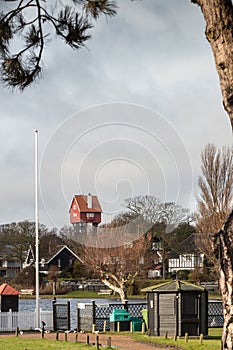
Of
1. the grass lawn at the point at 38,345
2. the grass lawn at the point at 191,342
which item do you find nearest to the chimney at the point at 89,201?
the grass lawn at the point at 191,342

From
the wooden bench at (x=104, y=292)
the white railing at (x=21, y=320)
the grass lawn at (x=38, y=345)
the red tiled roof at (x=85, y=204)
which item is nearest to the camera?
the grass lawn at (x=38, y=345)

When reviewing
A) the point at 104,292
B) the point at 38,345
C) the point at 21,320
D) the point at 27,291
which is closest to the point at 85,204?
the point at 21,320

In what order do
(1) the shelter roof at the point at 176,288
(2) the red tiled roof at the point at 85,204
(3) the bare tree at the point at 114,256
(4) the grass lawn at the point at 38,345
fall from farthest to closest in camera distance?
(3) the bare tree at the point at 114,256 → (2) the red tiled roof at the point at 85,204 → (1) the shelter roof at the point at 176,288 → (4) the grass lawn at the point at 38,345

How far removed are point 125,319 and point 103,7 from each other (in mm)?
15802

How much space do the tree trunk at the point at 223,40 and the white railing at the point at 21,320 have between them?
59.8ft

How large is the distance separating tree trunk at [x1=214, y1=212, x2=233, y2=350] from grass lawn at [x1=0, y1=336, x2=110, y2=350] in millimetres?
10126

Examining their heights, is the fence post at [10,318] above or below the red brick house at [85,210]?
below

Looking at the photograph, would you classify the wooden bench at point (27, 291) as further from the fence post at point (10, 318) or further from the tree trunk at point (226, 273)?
the tree trunk at point (226, 273)

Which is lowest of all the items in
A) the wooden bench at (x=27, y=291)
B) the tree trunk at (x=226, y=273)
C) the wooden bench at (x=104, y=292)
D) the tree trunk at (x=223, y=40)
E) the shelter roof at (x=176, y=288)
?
the wooden bench at (x=104, y=292)

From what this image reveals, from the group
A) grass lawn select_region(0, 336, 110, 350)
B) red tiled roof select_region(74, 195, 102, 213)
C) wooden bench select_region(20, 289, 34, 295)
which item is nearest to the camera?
grass lawn select_region(0, 336, 110, 350)

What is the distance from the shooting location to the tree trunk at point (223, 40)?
604 centimetres

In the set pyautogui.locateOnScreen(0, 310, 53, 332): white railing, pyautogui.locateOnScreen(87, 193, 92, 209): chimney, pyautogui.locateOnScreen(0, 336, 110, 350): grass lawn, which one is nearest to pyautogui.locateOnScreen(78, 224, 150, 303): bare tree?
pyautogui.locateOnScreen(87, 193, 92, 209): chimney

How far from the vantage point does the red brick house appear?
24.9 meters

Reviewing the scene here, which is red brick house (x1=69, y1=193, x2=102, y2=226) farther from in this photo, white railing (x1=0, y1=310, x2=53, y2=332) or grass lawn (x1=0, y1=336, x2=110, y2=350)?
grass lawn (x1=0, y1=336, x2=110, y2=350)
